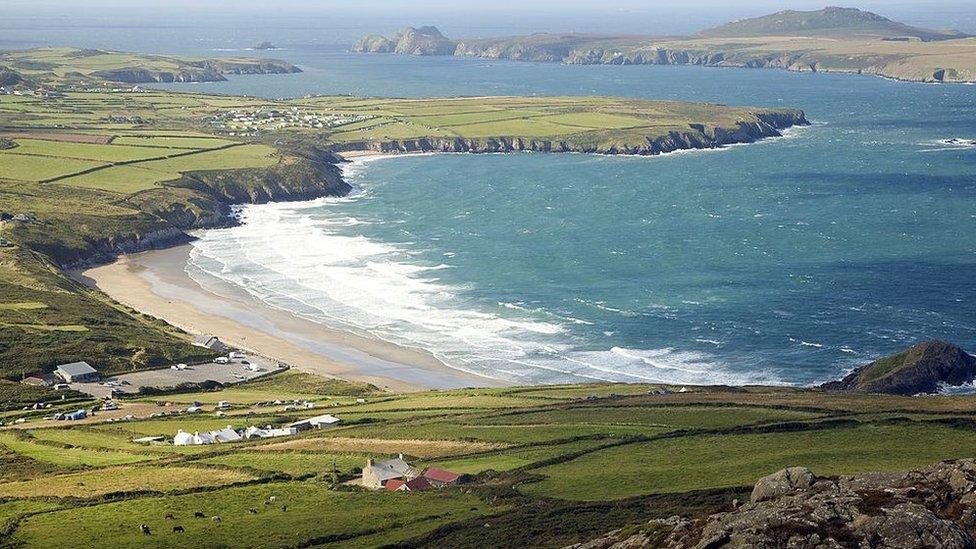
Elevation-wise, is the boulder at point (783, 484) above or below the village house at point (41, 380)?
above

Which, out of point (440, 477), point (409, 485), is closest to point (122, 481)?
point (409, 485)

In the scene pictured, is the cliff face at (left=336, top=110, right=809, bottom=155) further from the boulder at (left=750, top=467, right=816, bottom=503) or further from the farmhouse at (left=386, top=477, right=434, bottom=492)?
the boulder at (left=750, top=467, right=816, bottom=503)

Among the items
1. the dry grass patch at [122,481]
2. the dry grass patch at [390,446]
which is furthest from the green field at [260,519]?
the dry grass patch at [390,446]

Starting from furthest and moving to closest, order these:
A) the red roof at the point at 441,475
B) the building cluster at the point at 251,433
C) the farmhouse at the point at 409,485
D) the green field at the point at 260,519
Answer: the building cluster at the point at 251,433 < the red roof at the point at 441,475 < the farmhouse at the point at 409,485 < the green field at the point at 260,519

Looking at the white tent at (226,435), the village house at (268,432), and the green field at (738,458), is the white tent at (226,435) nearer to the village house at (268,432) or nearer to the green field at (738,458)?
the village house at (268,432)

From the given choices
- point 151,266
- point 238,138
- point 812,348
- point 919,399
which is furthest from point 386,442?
point 238,138

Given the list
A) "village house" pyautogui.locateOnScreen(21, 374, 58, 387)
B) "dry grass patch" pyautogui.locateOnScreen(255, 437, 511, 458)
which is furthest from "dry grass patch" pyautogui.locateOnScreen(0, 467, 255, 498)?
"village house" pyautogui.locateOnScreen(21, 374, 58, 387)
